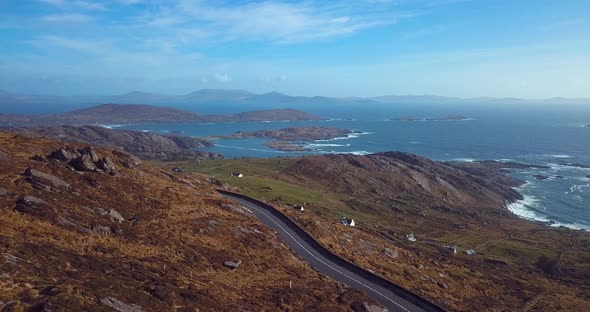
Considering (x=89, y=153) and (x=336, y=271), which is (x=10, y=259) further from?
(x=336, y=271)

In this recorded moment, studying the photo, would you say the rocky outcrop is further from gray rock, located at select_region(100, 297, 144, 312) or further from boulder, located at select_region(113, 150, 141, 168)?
gray rock, located at select_region(100, 297, 144, 312)

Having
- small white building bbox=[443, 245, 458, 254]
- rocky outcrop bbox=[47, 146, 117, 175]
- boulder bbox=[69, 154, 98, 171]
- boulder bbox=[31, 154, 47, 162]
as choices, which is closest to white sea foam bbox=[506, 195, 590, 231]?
small white building bbox=[443, 245, 458, 254]

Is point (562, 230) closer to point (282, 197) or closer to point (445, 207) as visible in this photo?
point (445, 207)

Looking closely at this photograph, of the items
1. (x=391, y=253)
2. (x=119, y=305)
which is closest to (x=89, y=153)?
(x=119, y=305)

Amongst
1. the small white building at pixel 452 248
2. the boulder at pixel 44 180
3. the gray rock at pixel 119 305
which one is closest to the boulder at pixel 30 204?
the boulder at pixel 44 180

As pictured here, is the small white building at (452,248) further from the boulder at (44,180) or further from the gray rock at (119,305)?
the gray rock at (119,305)

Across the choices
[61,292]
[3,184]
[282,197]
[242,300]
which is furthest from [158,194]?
[282,197]
